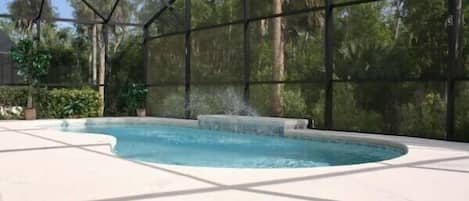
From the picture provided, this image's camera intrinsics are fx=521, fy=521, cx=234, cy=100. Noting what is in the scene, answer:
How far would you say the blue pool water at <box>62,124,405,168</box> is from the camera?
6637 mm

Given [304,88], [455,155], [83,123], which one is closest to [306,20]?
[304,88]

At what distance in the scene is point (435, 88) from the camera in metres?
8.34

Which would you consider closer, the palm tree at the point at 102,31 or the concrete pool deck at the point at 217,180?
the concrete pool deck at the point at 217,180

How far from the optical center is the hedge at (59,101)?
482 inches

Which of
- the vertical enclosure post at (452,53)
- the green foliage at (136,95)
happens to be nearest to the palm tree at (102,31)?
the green foliage at (136,95)

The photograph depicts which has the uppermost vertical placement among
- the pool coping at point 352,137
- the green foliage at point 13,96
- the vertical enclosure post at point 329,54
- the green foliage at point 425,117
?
the vertical enclosure post at point 329,54

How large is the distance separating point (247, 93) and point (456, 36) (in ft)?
15.8

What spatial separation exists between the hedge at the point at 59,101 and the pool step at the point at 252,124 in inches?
150

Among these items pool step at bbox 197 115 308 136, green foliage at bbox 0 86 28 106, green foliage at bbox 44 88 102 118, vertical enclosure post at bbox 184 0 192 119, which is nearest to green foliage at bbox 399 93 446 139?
pool step at bbox 197 115 308 136

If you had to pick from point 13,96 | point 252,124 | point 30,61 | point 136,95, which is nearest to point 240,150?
point 252,124

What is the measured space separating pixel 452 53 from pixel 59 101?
9196 millimetres

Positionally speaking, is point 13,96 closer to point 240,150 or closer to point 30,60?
point 30,60

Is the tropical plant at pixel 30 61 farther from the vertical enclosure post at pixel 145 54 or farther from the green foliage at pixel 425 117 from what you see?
the green foliage at pixel 425 117

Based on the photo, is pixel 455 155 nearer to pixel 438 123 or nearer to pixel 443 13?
pixel 438 123
